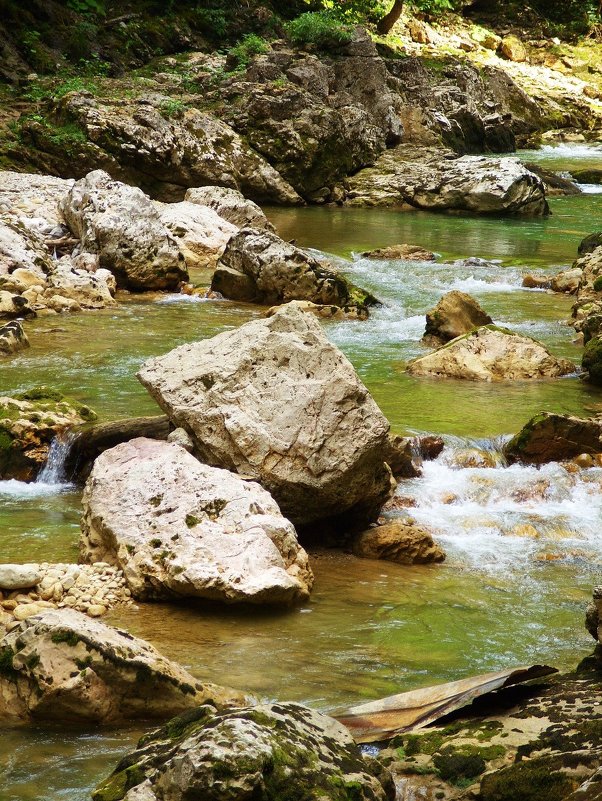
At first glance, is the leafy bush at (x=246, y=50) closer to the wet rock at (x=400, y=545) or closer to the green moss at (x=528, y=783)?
the wet rock at (x=400, y=545)

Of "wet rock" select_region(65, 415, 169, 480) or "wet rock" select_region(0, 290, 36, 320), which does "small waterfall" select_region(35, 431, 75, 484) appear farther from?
"wet rock" select_region(0, 290, 36, 320)

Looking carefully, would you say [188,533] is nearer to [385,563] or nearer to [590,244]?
[385,563]

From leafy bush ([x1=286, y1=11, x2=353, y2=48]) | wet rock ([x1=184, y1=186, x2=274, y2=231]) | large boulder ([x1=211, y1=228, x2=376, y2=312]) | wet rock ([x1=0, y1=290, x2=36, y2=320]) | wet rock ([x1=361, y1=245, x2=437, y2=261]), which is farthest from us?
leafy bush ([x1=286, y1=11, x2=353, y2=48])

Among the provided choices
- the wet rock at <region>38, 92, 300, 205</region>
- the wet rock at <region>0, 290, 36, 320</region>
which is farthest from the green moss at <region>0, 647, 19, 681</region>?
the wet rock at <region>38, 92, 300, 205</region>

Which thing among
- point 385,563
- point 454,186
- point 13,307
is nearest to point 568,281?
point 13,307

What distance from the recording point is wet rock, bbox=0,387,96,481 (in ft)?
24.6

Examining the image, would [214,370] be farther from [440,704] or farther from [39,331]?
[39,331]

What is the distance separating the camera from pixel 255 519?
19.1ft

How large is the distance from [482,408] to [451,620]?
4126 millimetres

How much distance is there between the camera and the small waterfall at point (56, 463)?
7.51 m

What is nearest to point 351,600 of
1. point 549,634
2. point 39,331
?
point 549,634

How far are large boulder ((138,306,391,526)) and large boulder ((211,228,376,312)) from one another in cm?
649

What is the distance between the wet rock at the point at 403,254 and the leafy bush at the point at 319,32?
41.2 ft

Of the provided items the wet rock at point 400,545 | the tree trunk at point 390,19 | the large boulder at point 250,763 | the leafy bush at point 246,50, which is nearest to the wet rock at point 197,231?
the wet rock at point 400,545
